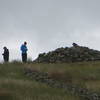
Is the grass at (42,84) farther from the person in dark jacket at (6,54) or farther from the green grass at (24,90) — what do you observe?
the person in dark jacket at (6,54)

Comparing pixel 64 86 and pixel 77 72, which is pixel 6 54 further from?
pixel 64 86

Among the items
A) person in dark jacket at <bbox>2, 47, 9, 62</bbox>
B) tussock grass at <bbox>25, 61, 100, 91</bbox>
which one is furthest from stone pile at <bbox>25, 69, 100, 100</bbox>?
person in dark jacket at <bbox>2, 47, 9, 62</bbox>

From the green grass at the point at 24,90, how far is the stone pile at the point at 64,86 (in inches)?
23.0

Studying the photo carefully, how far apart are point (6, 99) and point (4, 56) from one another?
57.3 ft

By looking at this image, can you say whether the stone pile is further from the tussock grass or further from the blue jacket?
the blue jacket

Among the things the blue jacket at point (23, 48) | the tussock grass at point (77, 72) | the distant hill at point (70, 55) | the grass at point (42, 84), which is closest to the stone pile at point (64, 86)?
the grass at point (42, 84)

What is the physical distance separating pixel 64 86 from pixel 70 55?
15.2 m

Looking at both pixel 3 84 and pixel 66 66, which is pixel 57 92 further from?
pixel 66 66

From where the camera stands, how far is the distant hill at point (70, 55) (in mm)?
48156

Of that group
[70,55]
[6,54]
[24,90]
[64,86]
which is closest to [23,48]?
[6,54]

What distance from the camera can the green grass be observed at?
95.0ft

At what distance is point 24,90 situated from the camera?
3105 cm

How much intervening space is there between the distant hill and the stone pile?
31.8 ft

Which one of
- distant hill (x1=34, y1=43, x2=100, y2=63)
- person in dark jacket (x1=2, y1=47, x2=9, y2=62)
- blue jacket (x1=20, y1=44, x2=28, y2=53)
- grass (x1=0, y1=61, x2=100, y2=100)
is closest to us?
grass (x1=0, y1=61, x2=100, y2=100)
